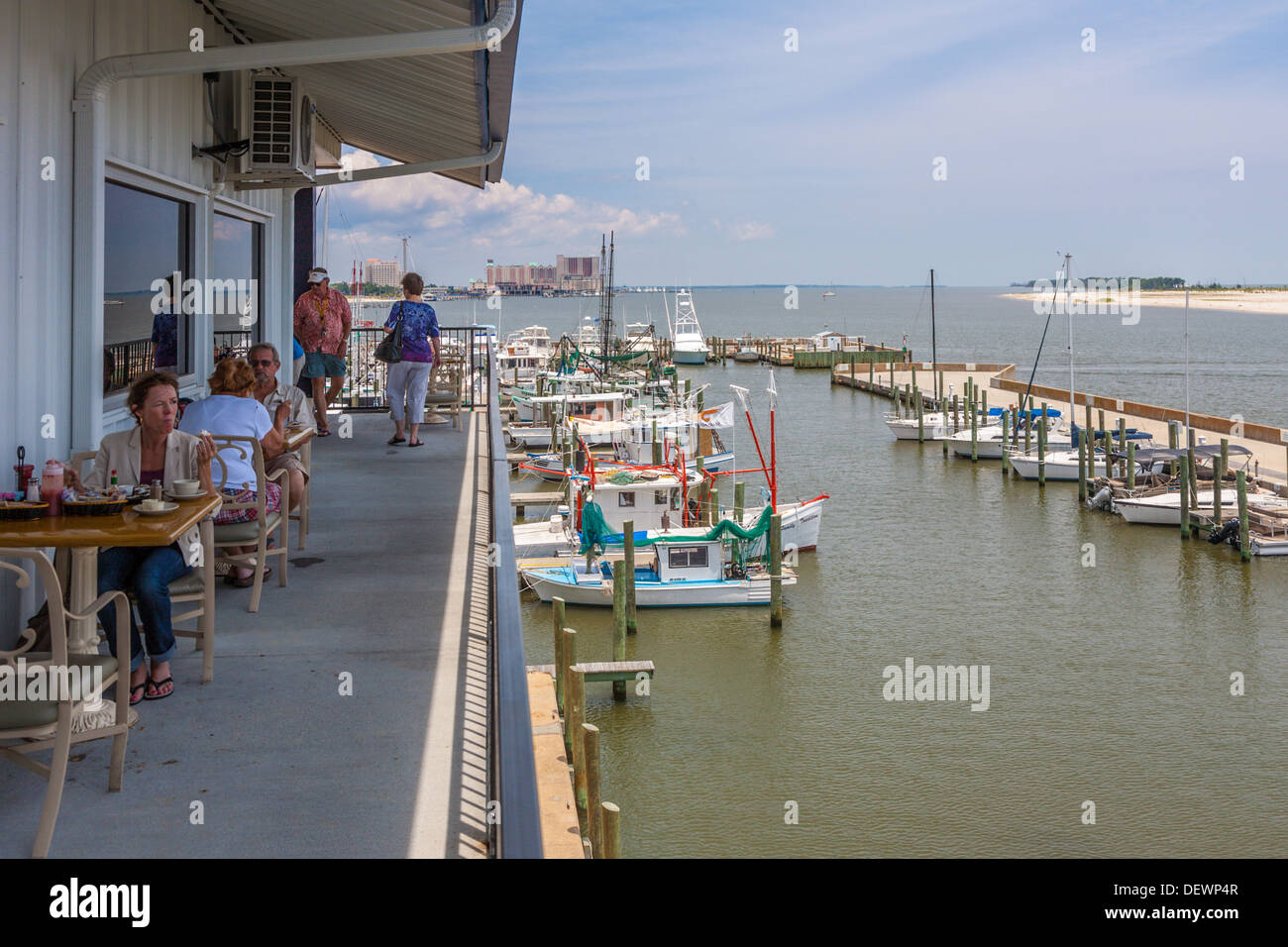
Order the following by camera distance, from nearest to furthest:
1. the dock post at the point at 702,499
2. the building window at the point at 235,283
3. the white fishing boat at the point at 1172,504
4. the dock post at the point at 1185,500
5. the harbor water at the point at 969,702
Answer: the building window at the point at 235,283 → the harbor water at the point at 969,702 → the dock post at the point at 702,499 → the dock post at the point at 1185,500 → the white fishing boat at the point at 1172,504

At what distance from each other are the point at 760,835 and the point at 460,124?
8383 mm

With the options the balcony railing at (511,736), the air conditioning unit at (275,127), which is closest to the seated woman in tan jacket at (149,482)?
the balcony railing at (511,736)

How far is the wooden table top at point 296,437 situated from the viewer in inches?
278

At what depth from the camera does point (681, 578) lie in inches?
950

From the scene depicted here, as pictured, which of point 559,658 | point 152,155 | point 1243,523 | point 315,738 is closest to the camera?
point 315,738

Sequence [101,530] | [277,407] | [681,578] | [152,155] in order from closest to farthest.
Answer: [101,530] → [152,155] → [277,407] → [681,578]

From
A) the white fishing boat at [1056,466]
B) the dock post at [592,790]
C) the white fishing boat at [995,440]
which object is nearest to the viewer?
the dock post at [592,790]

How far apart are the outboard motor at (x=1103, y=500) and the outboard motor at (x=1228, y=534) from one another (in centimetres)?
453

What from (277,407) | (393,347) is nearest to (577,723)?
(393,347)

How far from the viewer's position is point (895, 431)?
49344mm

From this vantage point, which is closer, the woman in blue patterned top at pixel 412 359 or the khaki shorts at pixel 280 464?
the khaki shorts at pixel 280 464

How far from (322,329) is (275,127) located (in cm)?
263

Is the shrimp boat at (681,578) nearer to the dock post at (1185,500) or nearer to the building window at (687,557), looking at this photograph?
the building window at (687,557)

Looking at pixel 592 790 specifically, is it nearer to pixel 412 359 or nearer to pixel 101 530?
pixel 412 359
